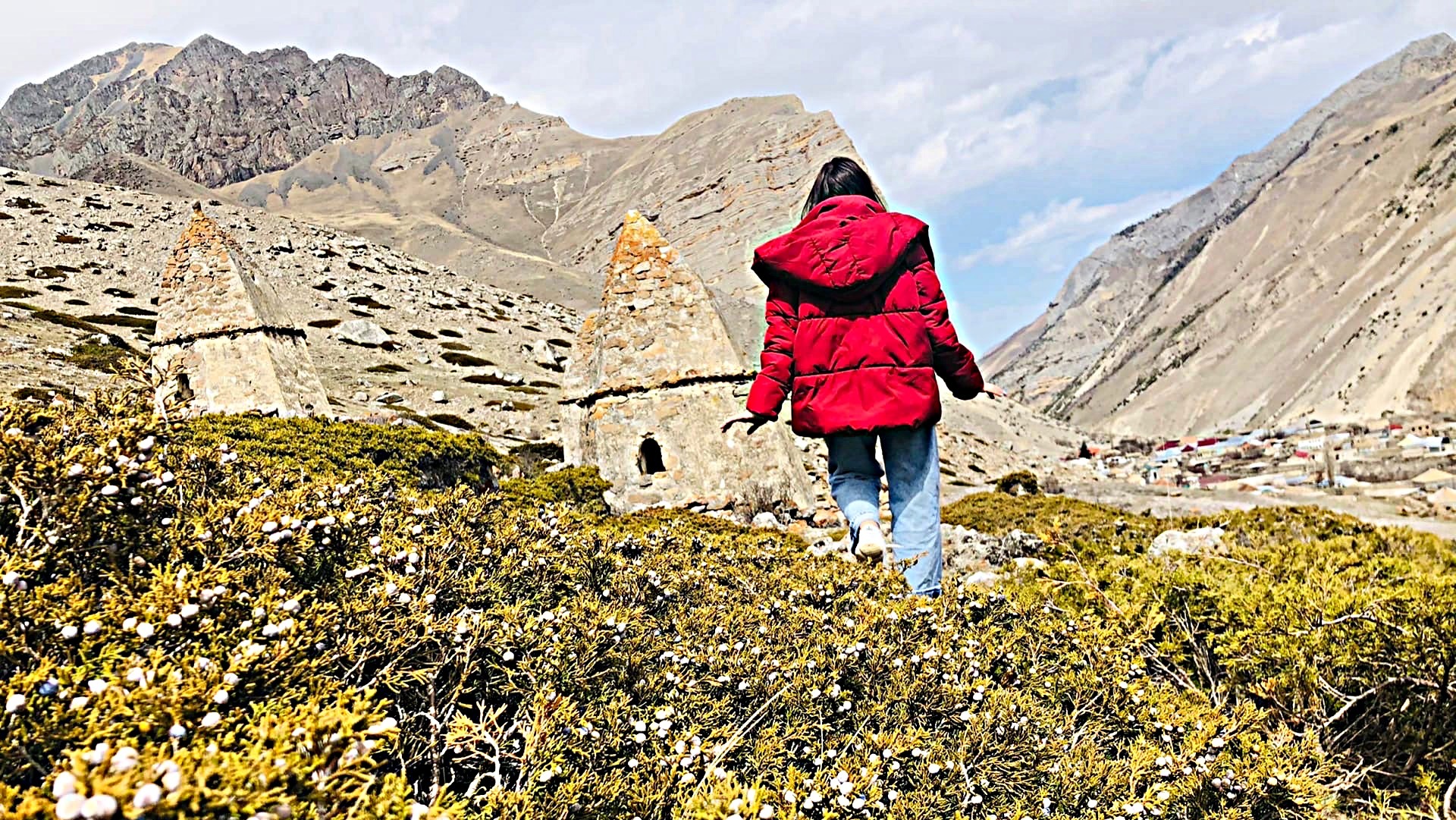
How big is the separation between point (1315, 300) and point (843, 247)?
8585 centimetres

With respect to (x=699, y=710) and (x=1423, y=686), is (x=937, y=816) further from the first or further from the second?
(x=1423, y=686)

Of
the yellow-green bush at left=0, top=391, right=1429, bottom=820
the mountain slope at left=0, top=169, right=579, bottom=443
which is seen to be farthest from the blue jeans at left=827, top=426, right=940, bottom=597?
the mountain slope at left=0, top=169, right=579, bottom=443

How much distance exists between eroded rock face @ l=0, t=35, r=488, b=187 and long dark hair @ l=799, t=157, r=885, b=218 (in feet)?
583

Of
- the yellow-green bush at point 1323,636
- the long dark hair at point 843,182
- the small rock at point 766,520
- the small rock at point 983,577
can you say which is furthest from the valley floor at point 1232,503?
the long dark hair at point 843,182

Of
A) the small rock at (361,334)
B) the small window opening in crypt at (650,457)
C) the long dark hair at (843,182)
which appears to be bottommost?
the small window opening in crypt at (650,457)

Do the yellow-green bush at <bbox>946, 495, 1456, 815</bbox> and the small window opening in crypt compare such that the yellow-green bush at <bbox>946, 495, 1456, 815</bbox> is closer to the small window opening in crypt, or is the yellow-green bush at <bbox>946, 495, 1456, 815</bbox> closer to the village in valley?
the small window opening in crypt

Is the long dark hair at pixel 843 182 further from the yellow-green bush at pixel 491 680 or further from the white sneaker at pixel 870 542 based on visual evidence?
the yellow-green bush at pixel 491 680

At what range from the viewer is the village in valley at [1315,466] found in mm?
16750

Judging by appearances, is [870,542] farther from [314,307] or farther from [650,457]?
[314,307]

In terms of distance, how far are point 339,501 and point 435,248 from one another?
104497 mm

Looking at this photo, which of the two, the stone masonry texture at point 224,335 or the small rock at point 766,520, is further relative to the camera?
the stone masonry texture at point 224,335

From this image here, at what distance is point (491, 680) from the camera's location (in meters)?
2.38

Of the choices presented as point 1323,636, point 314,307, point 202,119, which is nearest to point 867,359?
point 1323,636

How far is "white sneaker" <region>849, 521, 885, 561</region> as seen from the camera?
4.33 metres
